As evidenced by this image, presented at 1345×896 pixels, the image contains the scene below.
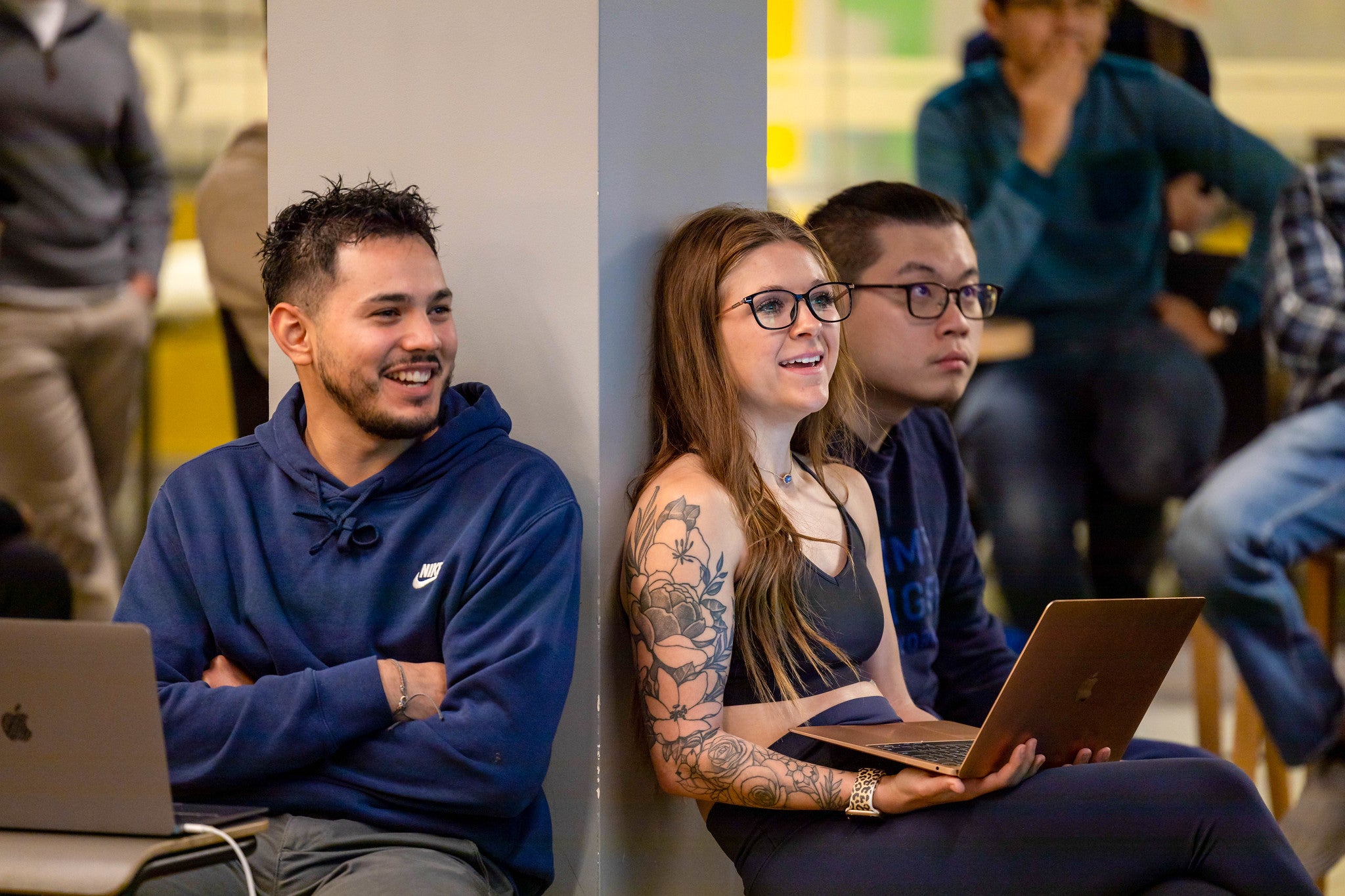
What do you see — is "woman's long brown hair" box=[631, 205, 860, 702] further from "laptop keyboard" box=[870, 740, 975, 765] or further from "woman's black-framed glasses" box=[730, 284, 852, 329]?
"laptop keyboard" box=[870, 740, 975, 765]

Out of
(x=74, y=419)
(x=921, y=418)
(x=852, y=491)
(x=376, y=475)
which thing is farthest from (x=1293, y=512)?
(x=74, y=419)

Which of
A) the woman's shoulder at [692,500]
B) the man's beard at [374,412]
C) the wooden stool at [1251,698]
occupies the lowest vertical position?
the wooden stool at [1251,698]

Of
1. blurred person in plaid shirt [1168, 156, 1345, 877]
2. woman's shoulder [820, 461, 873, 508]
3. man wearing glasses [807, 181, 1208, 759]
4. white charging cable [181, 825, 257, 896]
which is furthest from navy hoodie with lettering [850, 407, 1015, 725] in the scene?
blurred person in plaid shirt [1168, 156, 1345, 877]

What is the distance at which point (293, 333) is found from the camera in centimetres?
184

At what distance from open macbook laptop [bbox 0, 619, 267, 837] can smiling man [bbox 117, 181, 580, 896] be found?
0.78 ft

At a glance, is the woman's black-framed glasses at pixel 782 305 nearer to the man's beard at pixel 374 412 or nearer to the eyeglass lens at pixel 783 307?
the eyeglass lens at pixel 783 307

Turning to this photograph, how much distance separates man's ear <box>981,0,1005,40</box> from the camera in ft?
14.4

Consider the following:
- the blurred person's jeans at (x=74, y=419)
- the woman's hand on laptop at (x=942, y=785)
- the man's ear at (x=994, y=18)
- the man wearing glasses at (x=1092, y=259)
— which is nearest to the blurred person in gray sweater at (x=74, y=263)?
the blurred person's jeans at (x=74, y=419)

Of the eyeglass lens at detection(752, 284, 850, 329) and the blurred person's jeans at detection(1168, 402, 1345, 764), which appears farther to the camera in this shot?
the blurred person's jeans at detection(1168, 402, 1345, 764)

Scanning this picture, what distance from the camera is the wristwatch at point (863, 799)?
170 cm

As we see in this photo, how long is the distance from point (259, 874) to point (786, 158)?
3340 millimetres

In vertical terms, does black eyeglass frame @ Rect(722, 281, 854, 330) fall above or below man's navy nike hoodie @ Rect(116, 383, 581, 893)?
above

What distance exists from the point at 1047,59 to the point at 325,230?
323 cm

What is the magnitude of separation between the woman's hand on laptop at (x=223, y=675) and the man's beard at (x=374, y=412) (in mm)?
350
